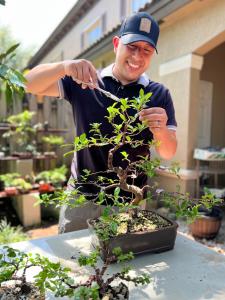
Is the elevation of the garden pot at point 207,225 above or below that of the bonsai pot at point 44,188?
below

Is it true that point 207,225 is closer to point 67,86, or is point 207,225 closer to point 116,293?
point 67,86

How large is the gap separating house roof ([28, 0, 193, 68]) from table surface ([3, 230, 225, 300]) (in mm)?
3353

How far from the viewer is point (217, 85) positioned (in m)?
5.38

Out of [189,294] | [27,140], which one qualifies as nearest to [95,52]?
[27,140]

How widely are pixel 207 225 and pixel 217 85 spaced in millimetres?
3035

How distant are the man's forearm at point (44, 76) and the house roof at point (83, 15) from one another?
2.83 meters

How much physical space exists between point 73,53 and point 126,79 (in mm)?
9502

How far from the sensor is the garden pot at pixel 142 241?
38.8 inches

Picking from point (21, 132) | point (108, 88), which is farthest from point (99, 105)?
point (21, 132)

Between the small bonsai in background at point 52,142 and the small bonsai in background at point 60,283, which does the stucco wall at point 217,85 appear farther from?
the small bonsai in background at point 60,283

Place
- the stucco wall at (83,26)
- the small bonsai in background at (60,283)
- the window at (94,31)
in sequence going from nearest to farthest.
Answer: the small bonsai in background at (60,283) < the stucco wall at (83,26) < the window at (94,31)

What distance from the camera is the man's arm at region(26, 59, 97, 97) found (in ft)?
4.01

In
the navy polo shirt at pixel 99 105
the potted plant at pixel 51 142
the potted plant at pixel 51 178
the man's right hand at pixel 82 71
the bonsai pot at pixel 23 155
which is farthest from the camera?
the potted plant at pixel 51 142

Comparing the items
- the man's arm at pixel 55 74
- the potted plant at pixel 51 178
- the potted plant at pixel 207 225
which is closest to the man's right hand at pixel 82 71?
the man's arm at pixel 55 74
